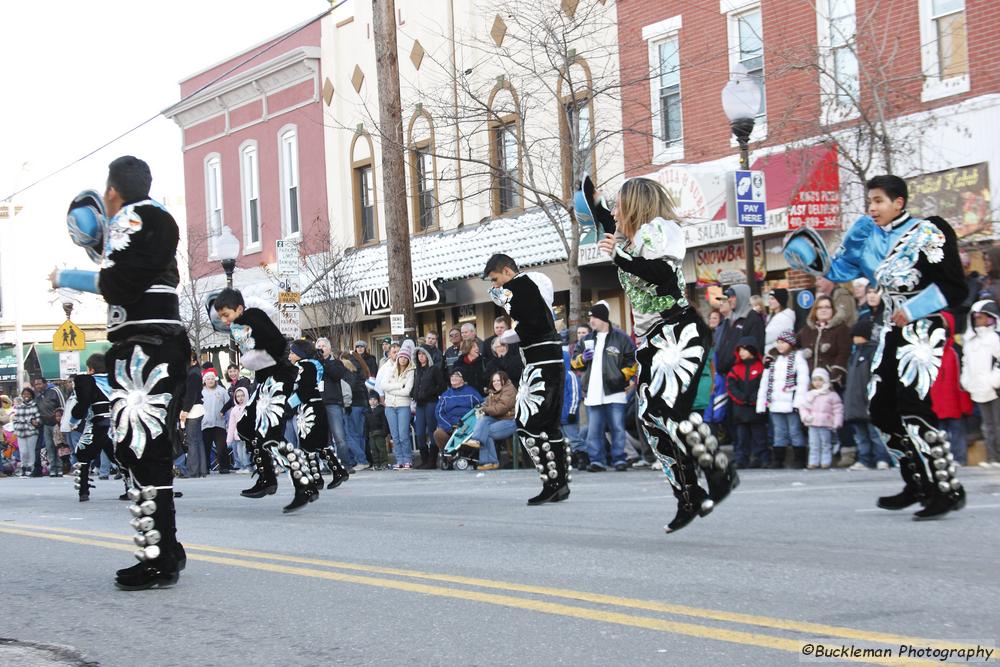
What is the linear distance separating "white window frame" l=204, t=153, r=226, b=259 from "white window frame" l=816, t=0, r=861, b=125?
823 inches

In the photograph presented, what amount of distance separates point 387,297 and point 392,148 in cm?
945

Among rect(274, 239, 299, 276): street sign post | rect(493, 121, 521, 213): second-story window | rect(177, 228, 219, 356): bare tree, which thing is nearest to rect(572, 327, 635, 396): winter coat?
rect(274, 239, 299, 276): street sign post

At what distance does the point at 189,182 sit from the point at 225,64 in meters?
3.94

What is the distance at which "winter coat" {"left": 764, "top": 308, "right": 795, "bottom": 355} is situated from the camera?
51.4 feet

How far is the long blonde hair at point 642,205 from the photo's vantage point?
25.7 ft

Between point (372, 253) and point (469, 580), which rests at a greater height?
point (372, 253)

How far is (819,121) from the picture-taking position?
1867cm

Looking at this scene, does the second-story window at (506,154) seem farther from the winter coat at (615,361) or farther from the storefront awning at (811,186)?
the winter coat at (615,361)

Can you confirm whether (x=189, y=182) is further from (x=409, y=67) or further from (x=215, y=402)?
(x=215, y=402)

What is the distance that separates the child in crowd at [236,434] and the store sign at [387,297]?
504cm

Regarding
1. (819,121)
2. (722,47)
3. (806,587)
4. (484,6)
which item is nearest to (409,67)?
(484,6)

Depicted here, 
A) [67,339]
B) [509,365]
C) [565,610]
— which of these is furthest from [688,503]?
[67,339]

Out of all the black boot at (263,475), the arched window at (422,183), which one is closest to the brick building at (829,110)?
the arched window at (422,183)

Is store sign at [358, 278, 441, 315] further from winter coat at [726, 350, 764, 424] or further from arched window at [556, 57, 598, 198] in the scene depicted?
winter coat at [726, 350, 764, 424]
